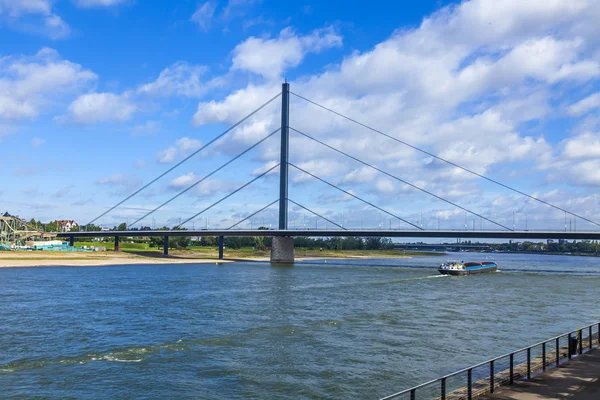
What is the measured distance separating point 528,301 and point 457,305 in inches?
294

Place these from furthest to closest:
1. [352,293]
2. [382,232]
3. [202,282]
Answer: [382,232]
[202,282]
[352,293]

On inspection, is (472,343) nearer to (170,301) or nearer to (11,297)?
(170,301)

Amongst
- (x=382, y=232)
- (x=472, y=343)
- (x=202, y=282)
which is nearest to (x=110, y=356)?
(x=472, y=343)

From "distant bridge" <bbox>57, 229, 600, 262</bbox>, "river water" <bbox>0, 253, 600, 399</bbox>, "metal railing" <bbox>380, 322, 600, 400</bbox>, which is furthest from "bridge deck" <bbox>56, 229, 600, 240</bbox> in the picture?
"metal railing" <bbox>380, 322, 600, 400</bbox>

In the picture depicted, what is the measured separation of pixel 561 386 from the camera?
41.4ft

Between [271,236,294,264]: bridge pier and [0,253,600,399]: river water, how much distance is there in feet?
194

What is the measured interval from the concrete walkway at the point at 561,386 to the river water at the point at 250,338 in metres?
5.10

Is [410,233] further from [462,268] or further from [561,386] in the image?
[561,386]

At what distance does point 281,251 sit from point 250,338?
81.1m

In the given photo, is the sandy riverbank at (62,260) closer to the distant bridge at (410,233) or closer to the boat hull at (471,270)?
the distant bridge at (410,233)

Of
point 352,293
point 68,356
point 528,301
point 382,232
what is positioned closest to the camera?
point 68,356

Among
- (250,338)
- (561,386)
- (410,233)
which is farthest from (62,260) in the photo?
(561,386)

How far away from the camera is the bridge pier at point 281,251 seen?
106250 millimetres

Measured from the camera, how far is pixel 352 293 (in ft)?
158
